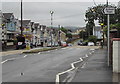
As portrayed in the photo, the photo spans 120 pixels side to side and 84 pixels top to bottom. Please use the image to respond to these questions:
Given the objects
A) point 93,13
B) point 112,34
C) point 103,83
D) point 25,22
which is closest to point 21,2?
point 93,13

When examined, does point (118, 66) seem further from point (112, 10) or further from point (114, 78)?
point (112, 10)

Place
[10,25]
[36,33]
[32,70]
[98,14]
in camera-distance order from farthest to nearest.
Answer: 1. [36,33]
2. [10,25]
3. [98,14]
4. [32,70]

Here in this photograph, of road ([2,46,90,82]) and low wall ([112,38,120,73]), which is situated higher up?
low wall ([112,38,120,73])

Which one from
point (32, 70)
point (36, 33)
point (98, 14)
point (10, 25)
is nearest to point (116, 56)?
point (32, 70)

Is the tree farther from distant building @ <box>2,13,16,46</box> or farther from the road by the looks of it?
the road

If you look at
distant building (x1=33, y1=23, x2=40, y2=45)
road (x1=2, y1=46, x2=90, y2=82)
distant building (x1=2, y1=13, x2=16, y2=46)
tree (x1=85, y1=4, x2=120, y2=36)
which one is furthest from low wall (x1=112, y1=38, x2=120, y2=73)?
distant building (x1=33, y1=23, x2=40, y2=45)

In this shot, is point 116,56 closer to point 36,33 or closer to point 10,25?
point 10,25

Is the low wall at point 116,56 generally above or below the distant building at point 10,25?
below

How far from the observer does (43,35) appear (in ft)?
370

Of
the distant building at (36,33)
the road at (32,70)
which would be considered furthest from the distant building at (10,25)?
the road at (32,70)

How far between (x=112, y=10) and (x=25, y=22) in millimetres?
76933

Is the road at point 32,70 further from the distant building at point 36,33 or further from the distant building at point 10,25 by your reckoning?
the distant building at point 36,33

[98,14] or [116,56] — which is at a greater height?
[98,14]

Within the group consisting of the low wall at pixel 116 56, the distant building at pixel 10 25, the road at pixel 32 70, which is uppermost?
the distant building at pixel 10 25
